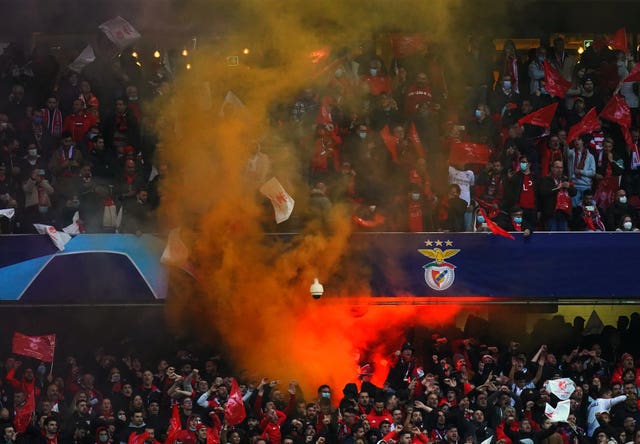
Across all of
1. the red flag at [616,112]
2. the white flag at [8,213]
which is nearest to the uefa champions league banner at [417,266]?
the white flag at [8,213]

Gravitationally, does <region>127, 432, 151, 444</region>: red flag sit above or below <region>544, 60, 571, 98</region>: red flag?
below

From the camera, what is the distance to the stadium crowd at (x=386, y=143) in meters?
16.4

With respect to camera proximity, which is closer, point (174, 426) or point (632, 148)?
point (174, 426)

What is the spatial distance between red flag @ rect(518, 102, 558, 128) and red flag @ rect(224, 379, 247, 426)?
5759 mm

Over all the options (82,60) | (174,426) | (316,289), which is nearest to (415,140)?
(316,289)

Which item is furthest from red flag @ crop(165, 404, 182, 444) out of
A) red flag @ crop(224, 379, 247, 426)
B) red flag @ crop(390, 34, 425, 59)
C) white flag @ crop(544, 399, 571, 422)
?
red flag @ crop(390, 34, 425, 59)

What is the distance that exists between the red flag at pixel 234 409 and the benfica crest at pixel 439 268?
3.03m

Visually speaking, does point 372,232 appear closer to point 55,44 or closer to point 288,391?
point 288,391

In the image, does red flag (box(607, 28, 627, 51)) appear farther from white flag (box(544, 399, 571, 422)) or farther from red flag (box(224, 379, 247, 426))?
red flag (box(224, 379, 247, 426))

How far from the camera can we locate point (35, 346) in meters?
15.5

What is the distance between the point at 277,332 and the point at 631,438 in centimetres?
462

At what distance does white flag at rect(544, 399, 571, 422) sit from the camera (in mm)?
14727

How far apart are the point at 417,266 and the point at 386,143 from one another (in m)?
1.77

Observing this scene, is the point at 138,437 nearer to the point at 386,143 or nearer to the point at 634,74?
the point at 386,143
